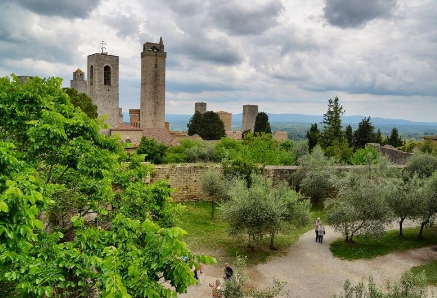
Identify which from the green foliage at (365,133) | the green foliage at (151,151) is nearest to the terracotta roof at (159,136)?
the green foliage at (151,151)

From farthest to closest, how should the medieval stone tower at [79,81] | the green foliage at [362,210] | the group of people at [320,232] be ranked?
the medieval stone tower at [79,81] → the group of people at [320,232] → the green foliage at [362,210]

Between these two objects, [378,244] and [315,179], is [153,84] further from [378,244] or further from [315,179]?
→ [378,244]

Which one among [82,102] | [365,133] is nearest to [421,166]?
[82,102]

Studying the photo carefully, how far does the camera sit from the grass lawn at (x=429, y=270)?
12.2 m

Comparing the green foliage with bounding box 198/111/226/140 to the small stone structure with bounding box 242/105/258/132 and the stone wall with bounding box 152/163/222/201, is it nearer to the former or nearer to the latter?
the small stone structure with bounding box 242/105/258/132

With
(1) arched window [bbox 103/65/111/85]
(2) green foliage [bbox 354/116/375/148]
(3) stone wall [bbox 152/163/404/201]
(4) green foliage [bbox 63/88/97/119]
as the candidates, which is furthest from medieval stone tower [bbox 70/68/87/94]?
(3) stone wall [bbox 152/163/404/201]

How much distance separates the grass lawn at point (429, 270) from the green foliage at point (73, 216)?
10136 mm

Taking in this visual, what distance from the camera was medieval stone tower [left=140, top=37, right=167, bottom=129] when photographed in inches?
2662

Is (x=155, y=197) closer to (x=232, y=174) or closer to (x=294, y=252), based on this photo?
(x=294, y=252)

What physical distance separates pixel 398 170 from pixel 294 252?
10934mm

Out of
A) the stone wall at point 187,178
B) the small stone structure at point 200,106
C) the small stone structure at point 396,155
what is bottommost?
the stone wall at point 187,178

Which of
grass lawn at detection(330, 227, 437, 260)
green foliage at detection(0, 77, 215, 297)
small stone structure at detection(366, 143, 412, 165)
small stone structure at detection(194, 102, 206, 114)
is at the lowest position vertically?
grass lawn at detection(330, 227, 437, 260)

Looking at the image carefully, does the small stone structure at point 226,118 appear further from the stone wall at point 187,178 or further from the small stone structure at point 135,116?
the stone wall at point 187,178

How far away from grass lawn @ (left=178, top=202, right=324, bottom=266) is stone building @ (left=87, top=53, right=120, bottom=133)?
44.1 m
